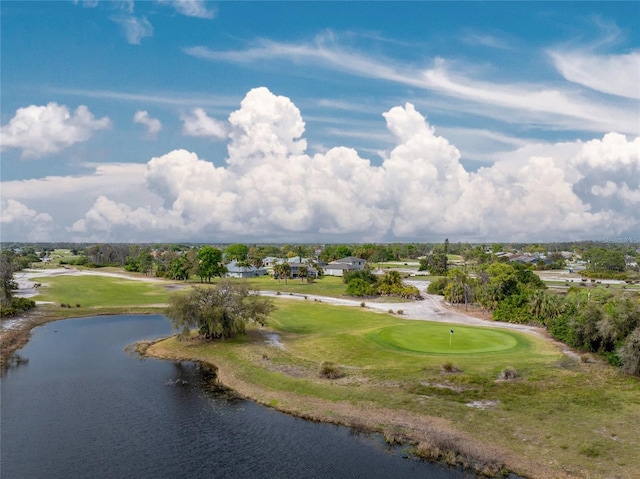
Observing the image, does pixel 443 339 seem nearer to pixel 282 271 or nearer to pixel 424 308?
pixel 424 308

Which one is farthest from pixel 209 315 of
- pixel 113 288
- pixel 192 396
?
pixel 113 288

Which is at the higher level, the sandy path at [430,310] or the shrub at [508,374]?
the shrub at [508,374]

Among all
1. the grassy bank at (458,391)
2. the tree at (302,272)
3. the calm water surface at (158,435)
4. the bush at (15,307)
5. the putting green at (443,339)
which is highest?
the tree at (302,272)

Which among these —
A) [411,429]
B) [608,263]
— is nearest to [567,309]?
[411,429]

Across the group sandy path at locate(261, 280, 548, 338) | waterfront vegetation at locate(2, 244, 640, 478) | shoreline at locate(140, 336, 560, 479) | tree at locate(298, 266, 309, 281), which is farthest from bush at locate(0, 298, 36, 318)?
tree at locate(298, 266, 309, 281)

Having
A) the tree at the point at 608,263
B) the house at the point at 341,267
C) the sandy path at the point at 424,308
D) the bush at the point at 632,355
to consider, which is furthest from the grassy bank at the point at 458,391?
the tree at the point at 608,263

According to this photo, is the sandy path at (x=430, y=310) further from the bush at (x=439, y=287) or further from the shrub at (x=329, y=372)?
the shrub at (x=329, y=372)

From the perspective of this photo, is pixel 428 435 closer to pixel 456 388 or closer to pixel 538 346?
pixel 456 388
